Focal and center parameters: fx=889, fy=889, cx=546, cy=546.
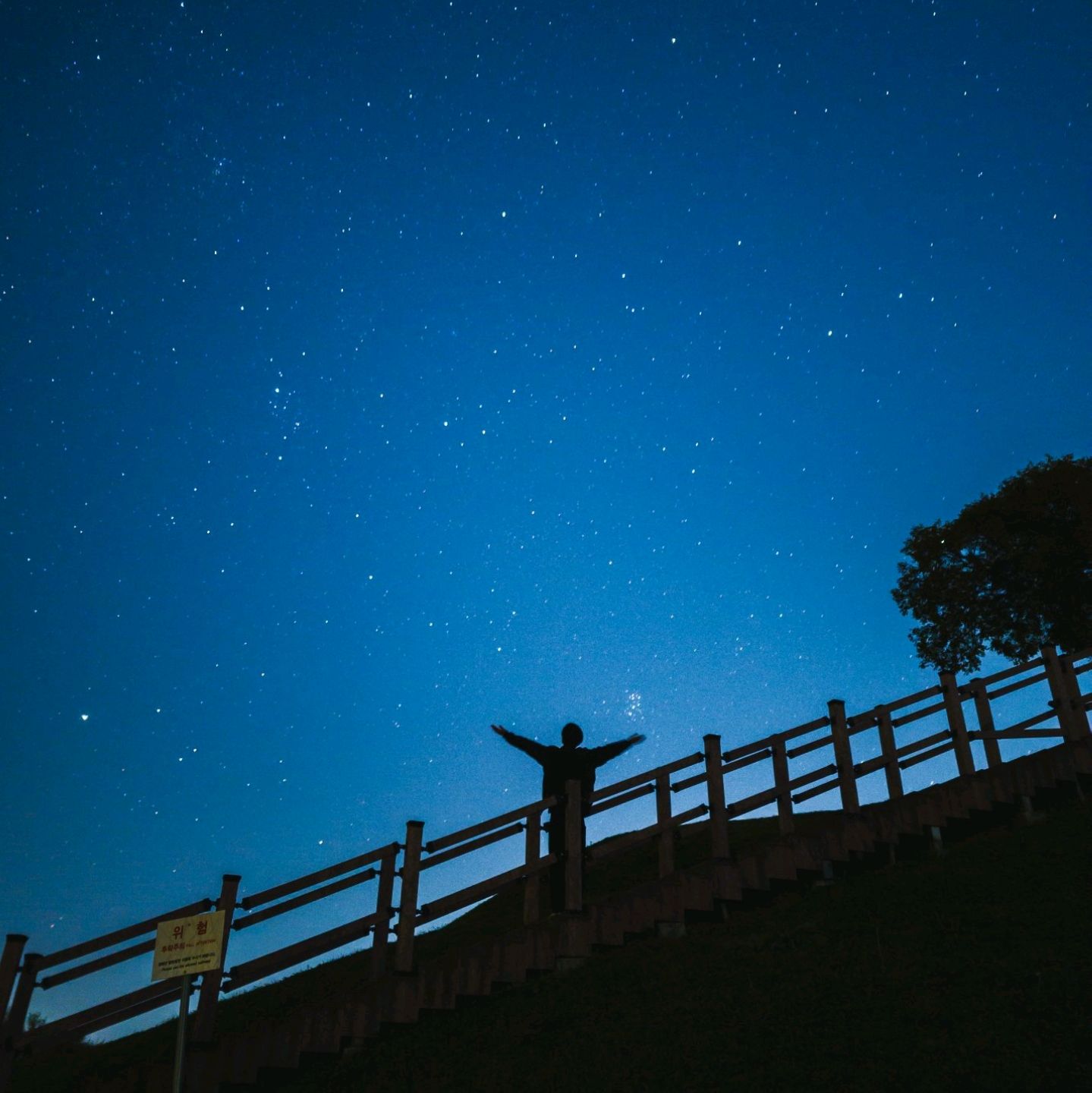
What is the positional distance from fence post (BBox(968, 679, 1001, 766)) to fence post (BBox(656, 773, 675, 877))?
4063 millimetres

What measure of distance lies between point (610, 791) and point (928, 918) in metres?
3.08

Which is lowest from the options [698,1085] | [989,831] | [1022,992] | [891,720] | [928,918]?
[698,1085]

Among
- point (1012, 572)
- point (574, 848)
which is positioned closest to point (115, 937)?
point (574, 848)

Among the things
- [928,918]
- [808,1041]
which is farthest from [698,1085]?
[928,918]

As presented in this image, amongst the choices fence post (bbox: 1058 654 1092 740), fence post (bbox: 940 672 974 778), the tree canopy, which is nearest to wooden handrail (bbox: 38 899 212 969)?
fence post (bbox: 940 672 974 778)

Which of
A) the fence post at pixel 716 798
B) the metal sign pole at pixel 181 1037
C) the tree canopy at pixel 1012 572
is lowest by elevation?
the metal sign pole at pixel 181 1037

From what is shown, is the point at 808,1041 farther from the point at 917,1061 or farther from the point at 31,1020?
the point at 31,1020

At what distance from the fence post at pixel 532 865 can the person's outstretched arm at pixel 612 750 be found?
111 centimetres

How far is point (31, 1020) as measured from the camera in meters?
38.0

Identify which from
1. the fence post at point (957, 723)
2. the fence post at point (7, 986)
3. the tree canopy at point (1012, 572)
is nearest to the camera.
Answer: the fence post at point (7, 986)

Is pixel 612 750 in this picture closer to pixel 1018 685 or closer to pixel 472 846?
pixel 472 846

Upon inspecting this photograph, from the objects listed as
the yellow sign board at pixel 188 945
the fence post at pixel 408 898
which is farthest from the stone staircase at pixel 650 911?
the yellow sign board at pixel 188 945

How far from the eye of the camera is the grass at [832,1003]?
5.29 meters

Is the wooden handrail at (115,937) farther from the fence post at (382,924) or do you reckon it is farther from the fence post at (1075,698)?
the fence post at (1075,698)
